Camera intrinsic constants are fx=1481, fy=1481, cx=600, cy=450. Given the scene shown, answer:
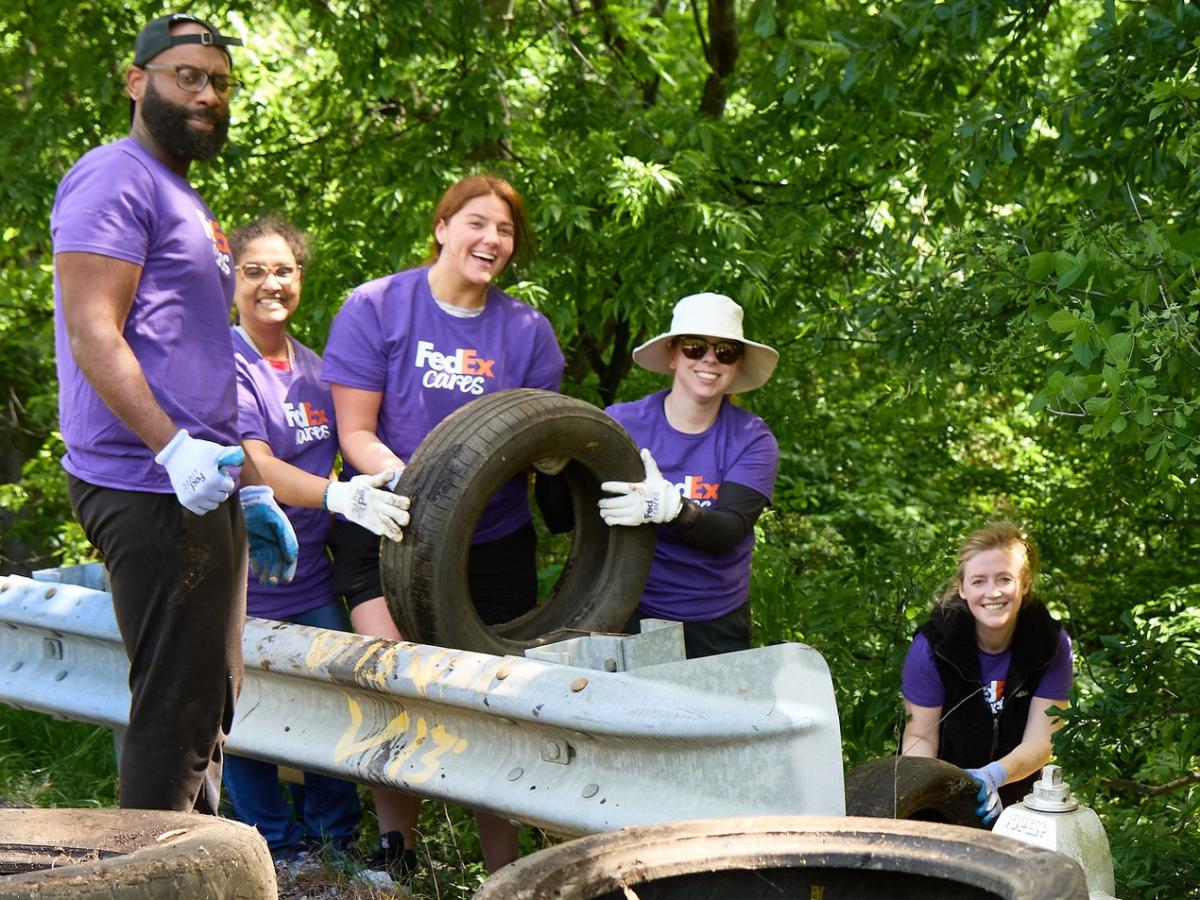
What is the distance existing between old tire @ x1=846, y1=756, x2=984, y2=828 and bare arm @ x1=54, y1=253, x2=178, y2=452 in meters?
1.94

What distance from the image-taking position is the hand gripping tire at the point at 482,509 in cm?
423

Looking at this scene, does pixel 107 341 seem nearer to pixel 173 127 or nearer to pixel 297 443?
pixel 173 127

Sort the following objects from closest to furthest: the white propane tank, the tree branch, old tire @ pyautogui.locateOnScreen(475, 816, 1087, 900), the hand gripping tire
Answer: old tire @ pyautogui.locateOnScreen(475, 816, 1087, 900) → the white propane tank → the hand gripping tire → the tree branch

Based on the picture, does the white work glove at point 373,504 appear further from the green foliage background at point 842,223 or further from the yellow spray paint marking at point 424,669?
the green foliage background at point 842,223

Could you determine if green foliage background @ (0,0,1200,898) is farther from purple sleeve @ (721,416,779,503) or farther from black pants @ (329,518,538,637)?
black pants @ (329,518,538,637)

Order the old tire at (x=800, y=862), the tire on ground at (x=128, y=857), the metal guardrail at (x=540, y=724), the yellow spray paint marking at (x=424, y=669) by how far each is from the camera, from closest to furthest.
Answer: the old tire at (x=800, y=862) < the tire on ground at (x=128, y=857) < the metal guardrail at (x=540, y=724) < the yellow spray paint marking at (x=424, y=669)

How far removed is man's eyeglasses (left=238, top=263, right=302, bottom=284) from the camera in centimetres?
495

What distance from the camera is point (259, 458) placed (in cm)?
469

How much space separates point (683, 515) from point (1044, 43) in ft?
12.6

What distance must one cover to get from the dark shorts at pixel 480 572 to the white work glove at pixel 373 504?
31 centimetres

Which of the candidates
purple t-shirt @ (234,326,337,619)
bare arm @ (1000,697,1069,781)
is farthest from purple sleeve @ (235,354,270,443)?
bare arm @ (1000,697,1069,781)

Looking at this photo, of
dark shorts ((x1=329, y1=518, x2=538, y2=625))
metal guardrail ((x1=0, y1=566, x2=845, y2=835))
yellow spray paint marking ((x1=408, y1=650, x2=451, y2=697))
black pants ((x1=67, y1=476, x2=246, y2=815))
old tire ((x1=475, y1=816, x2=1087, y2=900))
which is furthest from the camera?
dark shorts ((x1=329, y1=518, x2=538, y2=625))

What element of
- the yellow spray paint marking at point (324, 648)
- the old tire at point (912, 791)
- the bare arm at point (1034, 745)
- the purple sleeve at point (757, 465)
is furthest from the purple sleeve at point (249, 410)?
the bare arm at point (1034, 745)

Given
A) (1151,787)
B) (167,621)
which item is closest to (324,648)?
(167,621)
